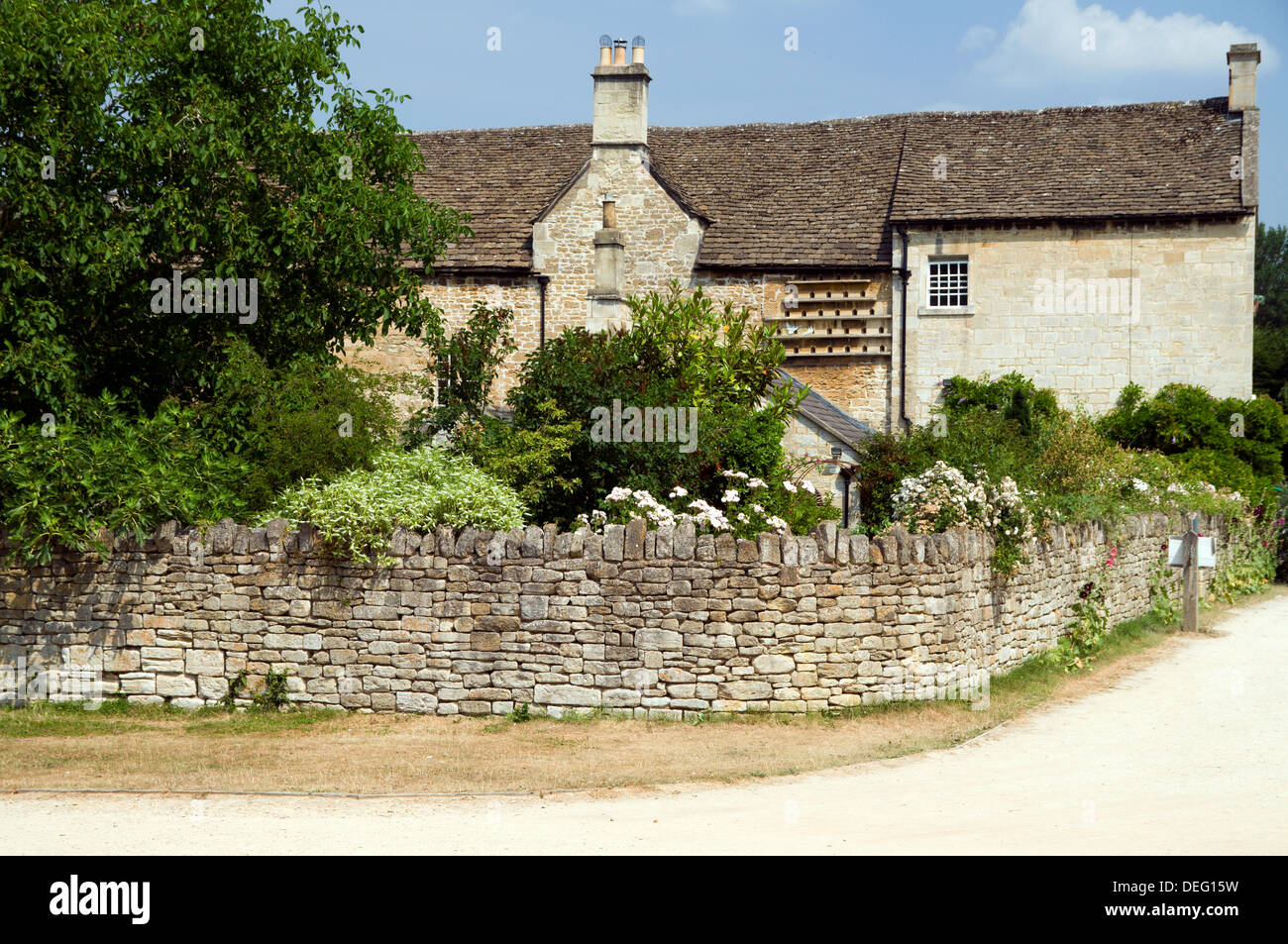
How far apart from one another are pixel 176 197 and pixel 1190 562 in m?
15.8

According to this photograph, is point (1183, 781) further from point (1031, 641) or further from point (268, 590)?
point (268, 590)

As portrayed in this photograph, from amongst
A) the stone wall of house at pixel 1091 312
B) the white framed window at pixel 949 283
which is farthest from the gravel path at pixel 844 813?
the white framed window at pixel 949 283

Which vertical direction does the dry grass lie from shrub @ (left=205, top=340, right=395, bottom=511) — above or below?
below

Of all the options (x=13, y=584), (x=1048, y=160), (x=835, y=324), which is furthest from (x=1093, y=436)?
(x=13, y=584)

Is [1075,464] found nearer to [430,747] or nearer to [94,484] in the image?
[430,747]

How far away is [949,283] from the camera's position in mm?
25188

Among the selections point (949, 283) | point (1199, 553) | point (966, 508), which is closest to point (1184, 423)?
point (949, 283)

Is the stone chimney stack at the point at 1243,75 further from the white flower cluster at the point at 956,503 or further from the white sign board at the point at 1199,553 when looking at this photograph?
the white flower cluster at the point at 956,503

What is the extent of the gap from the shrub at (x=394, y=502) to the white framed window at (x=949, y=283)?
14764 millimetres

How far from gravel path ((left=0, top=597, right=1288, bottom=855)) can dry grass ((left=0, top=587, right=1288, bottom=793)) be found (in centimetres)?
40

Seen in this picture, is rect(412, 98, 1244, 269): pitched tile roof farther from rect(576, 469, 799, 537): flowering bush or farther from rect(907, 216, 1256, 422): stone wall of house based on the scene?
rect(576, 469, 799, 537): flowering bush

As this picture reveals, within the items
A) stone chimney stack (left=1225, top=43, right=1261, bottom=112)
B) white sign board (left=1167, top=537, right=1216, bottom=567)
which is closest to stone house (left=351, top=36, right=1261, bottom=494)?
stone chimney stack (left=1225, top=43, right=1261, bottom=112)

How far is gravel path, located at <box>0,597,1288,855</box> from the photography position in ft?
25.6

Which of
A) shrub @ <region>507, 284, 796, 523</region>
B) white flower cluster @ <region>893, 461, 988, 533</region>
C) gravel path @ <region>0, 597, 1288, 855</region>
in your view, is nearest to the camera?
gravel path @ <region>0, 597, 1288, 855</region>
